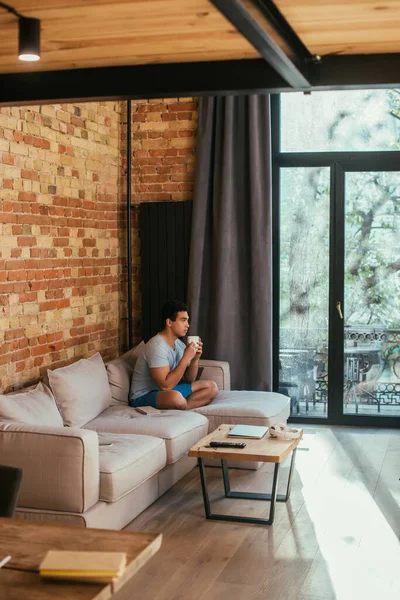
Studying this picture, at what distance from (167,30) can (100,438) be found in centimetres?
278

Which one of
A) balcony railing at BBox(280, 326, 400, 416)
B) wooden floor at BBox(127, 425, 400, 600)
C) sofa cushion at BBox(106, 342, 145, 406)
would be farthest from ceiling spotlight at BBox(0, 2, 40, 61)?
balcony railing at BBox(280, 326, 400, 416)

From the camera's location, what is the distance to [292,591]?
153 inches

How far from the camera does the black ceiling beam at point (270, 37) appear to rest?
253 centimetres

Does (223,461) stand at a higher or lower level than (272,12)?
lower

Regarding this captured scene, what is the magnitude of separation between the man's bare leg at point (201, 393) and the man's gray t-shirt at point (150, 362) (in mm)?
247

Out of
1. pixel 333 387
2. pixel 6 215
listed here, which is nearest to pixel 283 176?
pixel 333 387

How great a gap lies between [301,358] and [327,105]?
7.43ft

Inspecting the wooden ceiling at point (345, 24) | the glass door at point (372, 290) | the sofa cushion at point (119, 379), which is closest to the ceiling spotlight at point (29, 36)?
Result: the wooden ceiling at point (345, 24)

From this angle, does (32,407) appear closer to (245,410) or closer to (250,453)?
(250,453)

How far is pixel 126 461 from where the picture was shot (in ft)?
15.6

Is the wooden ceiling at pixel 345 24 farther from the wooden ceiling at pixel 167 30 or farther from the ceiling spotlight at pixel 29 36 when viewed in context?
the ceiling spotlight at pixel 29 36

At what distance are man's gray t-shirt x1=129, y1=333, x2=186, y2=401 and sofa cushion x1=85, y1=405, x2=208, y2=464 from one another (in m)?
0.28

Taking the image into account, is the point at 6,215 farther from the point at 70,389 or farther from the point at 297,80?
the point at 297,80

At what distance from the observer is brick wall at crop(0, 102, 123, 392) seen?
5.61 metres
